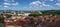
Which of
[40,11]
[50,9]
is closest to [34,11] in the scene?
[40,11]

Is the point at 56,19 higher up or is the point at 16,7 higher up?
the point at 16,7

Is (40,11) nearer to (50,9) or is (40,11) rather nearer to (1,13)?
(50,9)

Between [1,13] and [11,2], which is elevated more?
[11,2]

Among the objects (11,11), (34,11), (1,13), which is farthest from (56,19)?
(1,13)

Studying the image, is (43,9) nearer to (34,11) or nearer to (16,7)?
(34,11)

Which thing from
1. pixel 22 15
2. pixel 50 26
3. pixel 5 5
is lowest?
pixel 50 26

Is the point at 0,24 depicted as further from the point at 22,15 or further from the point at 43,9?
the point at 43,9
